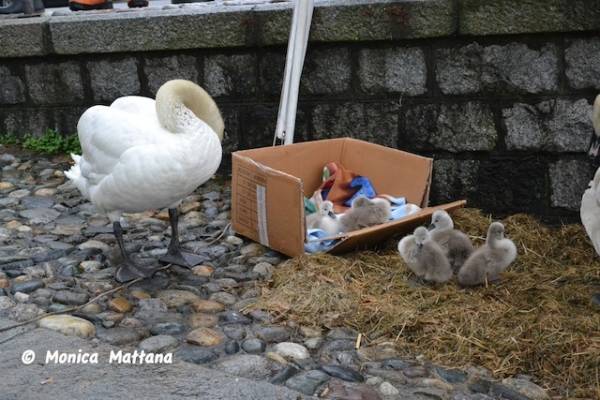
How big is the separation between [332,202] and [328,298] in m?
1.34

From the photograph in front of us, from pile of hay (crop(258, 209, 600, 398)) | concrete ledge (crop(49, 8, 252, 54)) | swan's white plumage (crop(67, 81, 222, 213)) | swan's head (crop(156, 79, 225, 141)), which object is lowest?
pile of hay (crop(258, 209, 600, 398))

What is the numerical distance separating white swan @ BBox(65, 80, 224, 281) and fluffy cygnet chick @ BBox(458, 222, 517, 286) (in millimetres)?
1400

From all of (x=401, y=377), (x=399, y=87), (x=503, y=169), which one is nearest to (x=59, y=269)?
(x=401, y=377)

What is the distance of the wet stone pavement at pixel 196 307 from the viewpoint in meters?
2.98

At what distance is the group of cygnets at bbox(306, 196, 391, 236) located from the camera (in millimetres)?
4398

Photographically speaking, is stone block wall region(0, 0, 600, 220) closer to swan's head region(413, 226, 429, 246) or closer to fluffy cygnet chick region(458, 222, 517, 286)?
fluffy cygnet chick region(458, 222, 517, 286)

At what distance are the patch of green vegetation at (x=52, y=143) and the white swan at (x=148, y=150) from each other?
7.95ft

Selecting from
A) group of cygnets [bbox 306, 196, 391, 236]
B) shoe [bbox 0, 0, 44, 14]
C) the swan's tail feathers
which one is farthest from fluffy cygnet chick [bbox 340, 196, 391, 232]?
shoe [bbox 0, 0, 44, 14]

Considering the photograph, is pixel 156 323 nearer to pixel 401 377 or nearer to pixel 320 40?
pixel 401 377

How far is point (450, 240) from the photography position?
3994 mm

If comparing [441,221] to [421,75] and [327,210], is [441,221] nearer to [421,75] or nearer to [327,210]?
[327,210]

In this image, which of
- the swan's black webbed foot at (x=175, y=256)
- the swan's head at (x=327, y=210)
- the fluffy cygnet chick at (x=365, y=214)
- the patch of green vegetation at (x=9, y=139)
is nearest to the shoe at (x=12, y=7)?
the patch of green vegetation at (x=9, y=139)

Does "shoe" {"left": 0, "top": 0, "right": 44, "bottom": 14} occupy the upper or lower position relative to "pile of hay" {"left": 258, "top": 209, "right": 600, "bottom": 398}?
upper

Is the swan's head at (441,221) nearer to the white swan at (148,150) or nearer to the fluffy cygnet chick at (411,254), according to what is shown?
the fluffy cygnet chick at (411,254)
